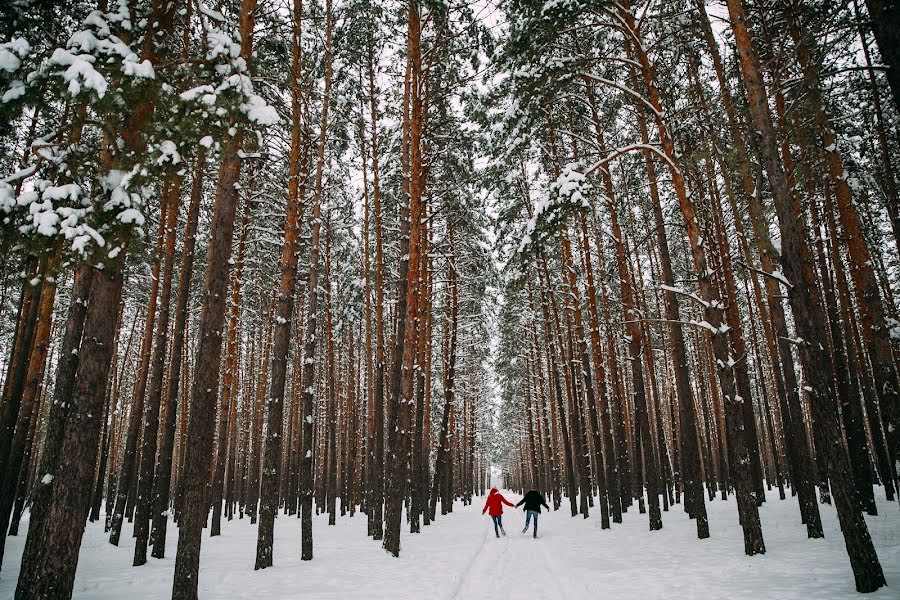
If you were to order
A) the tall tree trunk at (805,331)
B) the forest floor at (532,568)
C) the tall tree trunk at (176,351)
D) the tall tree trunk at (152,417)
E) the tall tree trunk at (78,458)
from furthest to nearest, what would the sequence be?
1. the tall tree trunk at (176,351)
2. the tall tree trunk at (152,417)
3. the forest floor at (532,568)
4. the tall tree trunk at (805,331)
5. the tall tree trunk at (78,458)

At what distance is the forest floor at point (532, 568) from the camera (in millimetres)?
6664

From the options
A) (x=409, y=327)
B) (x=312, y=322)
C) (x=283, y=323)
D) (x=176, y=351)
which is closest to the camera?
(x=283, y=323)

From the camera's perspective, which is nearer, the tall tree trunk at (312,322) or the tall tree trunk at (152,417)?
the tall tree trunk at (152,417)

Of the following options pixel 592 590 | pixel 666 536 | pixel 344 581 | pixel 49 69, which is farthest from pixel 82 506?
pixel 666 536

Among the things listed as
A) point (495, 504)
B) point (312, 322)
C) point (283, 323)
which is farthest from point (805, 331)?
point (495, 504)

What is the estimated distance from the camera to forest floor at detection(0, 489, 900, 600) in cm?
666

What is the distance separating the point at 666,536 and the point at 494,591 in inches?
283

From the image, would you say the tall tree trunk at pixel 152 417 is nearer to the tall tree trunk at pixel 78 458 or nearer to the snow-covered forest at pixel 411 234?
the snow-covered forest at pixel 411 234

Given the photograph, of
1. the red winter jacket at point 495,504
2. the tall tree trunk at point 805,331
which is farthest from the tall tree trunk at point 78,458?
the red winter jacket at point 495,504

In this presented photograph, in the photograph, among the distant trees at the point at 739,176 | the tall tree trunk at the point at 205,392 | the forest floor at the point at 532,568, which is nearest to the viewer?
Result: the tall tree trunk at the point at 205,392

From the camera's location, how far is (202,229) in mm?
14586

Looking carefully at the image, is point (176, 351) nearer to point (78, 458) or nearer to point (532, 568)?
point (78, 458)

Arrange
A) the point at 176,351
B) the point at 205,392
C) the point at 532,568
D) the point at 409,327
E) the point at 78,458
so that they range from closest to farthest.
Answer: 1. the point at 78,458
2. the point at 205,392
3. the point at 532,568
4. the point at 176,351
5. the point at 409,327

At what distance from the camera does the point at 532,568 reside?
908 centimetres
